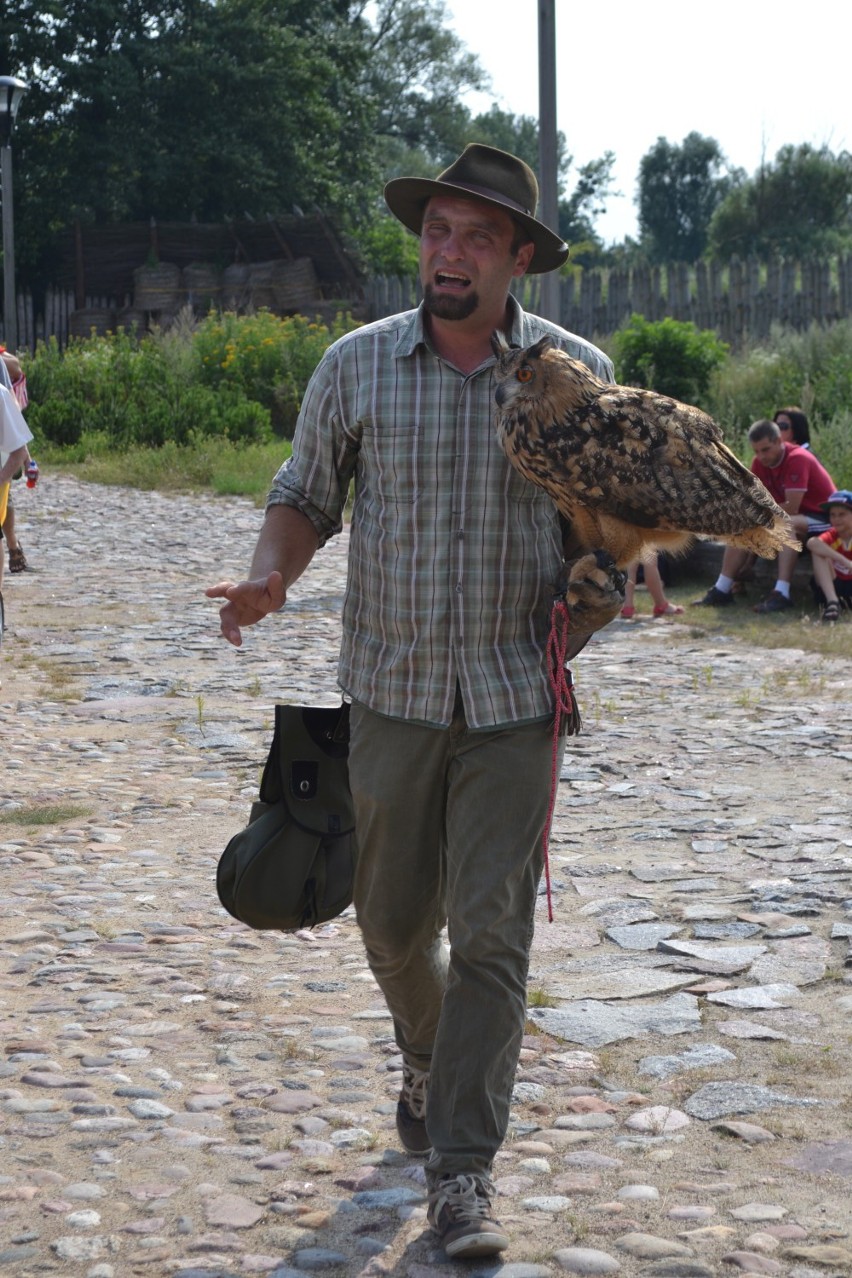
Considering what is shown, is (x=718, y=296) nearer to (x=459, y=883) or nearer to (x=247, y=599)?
(x=247, y=599)

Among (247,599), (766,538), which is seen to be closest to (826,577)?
(766,538)

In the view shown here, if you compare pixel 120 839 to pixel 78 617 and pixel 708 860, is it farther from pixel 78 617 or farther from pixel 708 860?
pixel 78 617

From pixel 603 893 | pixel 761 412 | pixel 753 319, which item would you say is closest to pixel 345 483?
pixel 603 893

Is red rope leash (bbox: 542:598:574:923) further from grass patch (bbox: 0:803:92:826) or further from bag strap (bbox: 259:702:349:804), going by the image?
grass patch (bbox: 0:803:92:826)

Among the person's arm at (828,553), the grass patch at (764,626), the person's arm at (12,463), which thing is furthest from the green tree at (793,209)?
the person's arm at (12,463)

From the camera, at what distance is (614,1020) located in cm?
500

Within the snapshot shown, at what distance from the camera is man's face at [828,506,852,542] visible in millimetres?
12945

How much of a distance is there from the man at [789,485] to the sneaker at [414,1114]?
968cm

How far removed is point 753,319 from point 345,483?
20.2 m

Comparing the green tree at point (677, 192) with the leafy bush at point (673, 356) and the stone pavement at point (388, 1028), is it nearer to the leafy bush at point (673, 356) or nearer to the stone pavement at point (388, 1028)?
the leafy bush at point (673, 356)

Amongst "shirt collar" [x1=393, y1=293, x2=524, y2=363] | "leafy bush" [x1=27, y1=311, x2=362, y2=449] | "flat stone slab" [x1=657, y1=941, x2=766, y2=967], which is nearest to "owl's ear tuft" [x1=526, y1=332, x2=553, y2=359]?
"shirt collar" [x1=393, y1=293, x2=524, y2=363]

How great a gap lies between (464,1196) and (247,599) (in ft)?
5.04

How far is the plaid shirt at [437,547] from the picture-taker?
3855 mm

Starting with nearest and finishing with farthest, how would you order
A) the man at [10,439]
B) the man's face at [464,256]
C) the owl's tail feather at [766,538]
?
the man's face at [464,256] → the owl's tail feather at [766,538] → the man at [10,439]
